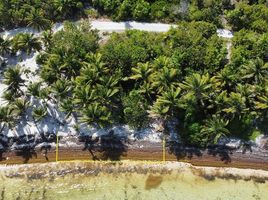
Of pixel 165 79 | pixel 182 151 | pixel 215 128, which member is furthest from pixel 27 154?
pixel 215 128

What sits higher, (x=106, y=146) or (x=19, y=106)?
(x=19, y=106)

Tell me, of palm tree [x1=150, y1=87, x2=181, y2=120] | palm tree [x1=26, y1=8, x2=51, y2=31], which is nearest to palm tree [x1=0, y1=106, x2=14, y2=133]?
palm tree [x1=26, y1=8, x2=51, y2=31]

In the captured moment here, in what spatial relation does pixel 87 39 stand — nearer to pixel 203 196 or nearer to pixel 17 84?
pixel 17 84

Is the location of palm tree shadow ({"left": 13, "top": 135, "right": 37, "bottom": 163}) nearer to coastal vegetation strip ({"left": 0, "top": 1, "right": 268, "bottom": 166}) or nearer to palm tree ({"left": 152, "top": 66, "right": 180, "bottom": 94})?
coastal vegetation strip ({"left": 0, "top": 1, "right": 268, "bottom": 166})

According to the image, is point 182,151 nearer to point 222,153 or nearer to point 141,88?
point 222,153

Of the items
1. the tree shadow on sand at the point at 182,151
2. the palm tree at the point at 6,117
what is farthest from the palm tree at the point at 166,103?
the palm tree at the point at 6,117

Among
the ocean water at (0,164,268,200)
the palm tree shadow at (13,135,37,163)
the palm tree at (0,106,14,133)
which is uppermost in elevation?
the palm tree at (0,106,14,133)

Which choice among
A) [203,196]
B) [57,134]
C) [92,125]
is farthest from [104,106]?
[203,196]
